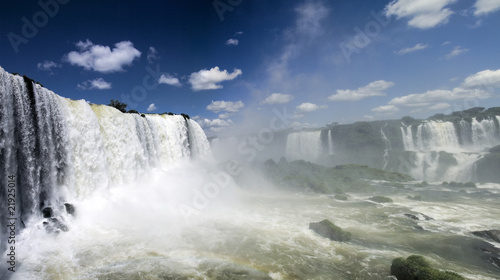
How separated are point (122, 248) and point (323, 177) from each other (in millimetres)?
23327

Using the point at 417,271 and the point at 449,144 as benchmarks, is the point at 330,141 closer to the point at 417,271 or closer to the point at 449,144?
the point at 449,144

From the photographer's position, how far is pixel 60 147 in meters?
11.4

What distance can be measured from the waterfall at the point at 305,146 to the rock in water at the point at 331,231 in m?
35.3

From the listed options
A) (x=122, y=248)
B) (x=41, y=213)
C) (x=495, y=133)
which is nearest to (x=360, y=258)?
(x=122, y=248)

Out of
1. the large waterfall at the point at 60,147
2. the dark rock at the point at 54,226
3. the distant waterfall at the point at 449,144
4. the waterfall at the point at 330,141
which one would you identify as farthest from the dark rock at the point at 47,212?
the waterfall at the point at 330,141

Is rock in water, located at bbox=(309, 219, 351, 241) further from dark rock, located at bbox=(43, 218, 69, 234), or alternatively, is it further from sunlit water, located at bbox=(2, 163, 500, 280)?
dark rock, located at bbox=(43, 218, 69, 234)

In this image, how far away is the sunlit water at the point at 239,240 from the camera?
25.2 feet

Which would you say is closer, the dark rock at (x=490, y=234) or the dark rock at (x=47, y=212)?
the dark rock at (x=47, y=212)

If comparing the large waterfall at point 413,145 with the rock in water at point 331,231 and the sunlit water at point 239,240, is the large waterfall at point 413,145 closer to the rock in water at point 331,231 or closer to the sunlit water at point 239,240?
the sunlit water at point 239,240

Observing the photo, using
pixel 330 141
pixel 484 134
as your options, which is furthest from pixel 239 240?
pixel 484 134

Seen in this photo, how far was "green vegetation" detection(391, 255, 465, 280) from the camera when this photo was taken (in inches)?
260

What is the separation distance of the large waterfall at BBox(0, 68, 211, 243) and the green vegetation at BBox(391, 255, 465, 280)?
521 inches

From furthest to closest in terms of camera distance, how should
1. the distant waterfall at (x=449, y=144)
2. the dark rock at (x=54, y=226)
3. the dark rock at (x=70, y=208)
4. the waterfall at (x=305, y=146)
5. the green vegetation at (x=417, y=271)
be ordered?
the waterfall at (x=305, y=146)
the distant waterfall at (x=449, y=144)
the dark rock at (x=70, y=208)
the dark rock at (x=54, y=226)
the green vegetation at (x=417, y=271)

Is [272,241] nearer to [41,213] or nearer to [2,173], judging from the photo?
[41,213]
